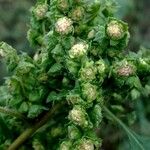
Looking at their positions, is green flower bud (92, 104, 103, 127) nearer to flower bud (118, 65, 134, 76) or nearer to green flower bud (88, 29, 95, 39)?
flower bud (118, 65, 134, 76)

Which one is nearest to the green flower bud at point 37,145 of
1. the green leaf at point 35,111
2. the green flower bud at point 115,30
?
the green leaf at point 35,111

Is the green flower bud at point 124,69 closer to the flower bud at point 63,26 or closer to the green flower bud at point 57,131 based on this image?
the flower bud at point 63,26

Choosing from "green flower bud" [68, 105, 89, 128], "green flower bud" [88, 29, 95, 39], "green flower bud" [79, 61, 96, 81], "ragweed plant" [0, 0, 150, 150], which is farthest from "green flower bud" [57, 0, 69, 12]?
"green flower bud" [68, 105, 89, 128]

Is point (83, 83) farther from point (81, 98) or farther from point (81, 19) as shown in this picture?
point (81, 19)

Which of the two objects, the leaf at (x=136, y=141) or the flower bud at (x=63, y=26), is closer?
the flower bud at (x=63, y=26)

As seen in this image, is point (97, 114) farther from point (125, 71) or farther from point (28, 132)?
point (28, 132)

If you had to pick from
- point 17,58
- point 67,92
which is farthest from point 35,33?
point 67,92
